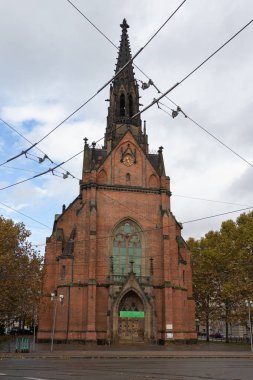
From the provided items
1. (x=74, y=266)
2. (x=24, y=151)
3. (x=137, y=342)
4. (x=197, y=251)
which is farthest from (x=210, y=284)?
(x=24, y=151)

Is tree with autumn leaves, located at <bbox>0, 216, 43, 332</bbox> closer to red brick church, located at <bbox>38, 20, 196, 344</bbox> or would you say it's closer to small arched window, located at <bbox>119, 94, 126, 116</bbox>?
red brick church, located at <bbox>38, 20, 196, 344</bbox>

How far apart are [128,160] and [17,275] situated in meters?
18.4

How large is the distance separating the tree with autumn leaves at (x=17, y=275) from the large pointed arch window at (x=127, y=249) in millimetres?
9399

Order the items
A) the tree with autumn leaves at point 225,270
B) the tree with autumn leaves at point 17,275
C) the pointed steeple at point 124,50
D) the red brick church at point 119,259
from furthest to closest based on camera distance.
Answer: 1. the pointed steeple at point 124,50
2. the tree with autumn leaves at point 225,270
3. the red brick church at point 119,259
4. the tree with autumn leaves at point 17,275

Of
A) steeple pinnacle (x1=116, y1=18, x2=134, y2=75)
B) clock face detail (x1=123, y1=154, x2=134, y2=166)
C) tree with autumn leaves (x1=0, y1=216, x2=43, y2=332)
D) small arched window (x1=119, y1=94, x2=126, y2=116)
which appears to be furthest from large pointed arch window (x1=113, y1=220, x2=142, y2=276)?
steeple pinnacle (x1=116, y1=18, x2=134, y2=75)

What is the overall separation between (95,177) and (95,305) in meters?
12.2

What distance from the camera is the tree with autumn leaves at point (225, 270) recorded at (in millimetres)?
42094

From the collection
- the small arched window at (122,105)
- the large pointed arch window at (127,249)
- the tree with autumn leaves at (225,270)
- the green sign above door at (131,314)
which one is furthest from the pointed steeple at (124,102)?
the green sign above door at (131,314)

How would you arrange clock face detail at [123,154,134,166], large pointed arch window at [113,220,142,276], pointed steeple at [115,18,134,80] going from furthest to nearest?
pointed steeple at [115,18,134,80] < clock face detail at [123,154,134,166] < large pointed arch window at [113,220,142,276]

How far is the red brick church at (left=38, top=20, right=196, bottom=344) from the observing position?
122 feet

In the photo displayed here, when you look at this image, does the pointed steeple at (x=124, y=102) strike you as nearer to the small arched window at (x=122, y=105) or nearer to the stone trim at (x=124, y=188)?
the small arched window at (x=122, y=105)

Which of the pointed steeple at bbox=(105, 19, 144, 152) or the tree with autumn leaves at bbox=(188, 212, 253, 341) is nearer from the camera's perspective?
the tree with autumn leaves at bbox=(188, 212, 253, 341)

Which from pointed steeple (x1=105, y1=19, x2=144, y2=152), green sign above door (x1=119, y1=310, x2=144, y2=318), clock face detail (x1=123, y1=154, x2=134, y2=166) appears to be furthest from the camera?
pointed steeple (x1=105, y1=19, x2=144, y2=152)

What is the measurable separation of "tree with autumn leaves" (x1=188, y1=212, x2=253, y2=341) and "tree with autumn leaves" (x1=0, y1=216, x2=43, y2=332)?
20234mm
